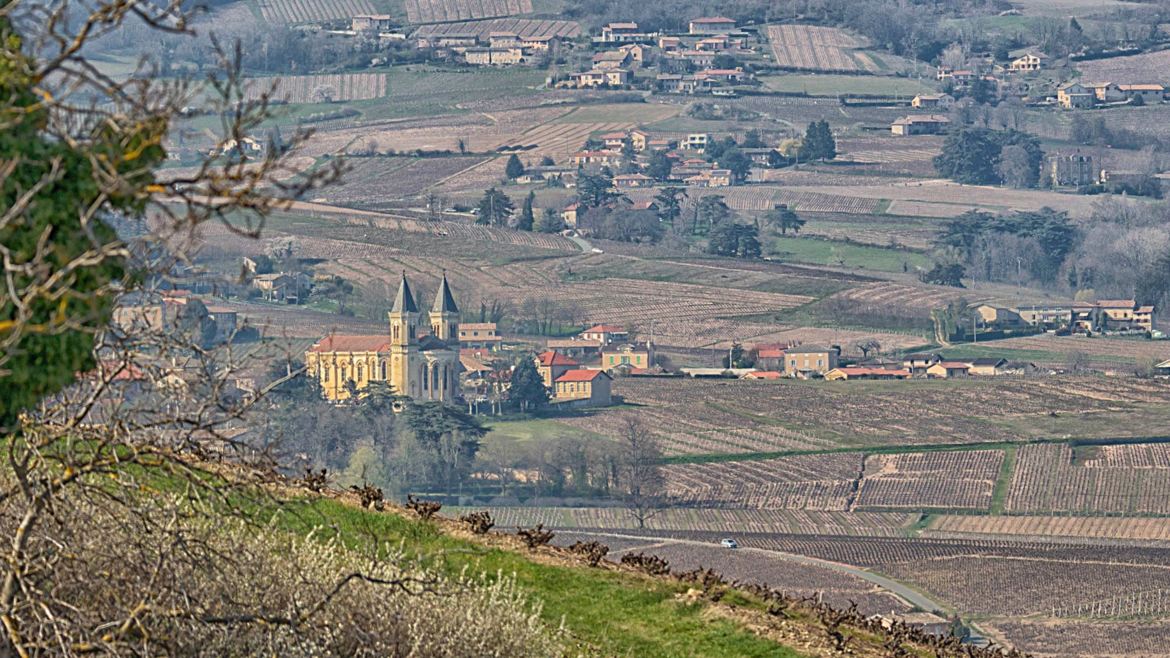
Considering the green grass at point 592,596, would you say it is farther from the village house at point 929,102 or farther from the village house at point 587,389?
the village house at point 929,102

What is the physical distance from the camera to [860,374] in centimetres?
10831

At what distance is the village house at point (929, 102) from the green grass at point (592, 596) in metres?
183

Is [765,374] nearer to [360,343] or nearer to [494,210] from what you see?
[360,343]

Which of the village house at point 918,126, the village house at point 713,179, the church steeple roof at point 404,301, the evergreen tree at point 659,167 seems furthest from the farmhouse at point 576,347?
the village house at point 918,126

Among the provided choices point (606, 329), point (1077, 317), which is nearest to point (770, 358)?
point (606, 329)

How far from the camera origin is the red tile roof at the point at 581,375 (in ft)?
355

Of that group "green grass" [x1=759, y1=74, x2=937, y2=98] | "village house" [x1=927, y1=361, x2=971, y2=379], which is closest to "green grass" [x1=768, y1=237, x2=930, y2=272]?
"village house" [x1=927, y1=361, x2=971, y2=379]

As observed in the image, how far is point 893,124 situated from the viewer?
18362 centimetres

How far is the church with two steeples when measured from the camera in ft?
374

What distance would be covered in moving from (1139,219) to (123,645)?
162682mm

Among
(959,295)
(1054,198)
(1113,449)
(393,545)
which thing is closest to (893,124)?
A: (1054,198)

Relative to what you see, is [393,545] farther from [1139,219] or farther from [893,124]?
[893,124]

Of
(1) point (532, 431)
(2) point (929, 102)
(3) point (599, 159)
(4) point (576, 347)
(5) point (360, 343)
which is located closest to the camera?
(1) point (532, 431)

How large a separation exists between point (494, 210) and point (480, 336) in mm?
28227
